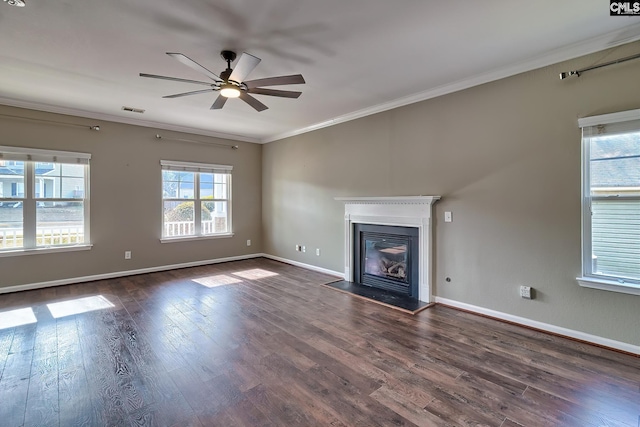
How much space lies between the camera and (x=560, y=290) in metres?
2.94

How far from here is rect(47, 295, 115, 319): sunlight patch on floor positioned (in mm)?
3557

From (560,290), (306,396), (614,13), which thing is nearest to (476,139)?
(614,13)

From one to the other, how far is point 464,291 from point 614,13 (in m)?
2.94

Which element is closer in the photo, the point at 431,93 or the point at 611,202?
the point at 611,202

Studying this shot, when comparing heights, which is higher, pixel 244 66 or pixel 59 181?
pixel 244 66

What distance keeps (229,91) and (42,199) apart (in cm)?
395

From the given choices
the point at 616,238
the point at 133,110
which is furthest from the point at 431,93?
the point at 133,110

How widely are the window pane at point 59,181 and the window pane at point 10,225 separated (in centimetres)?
33

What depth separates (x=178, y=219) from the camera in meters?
5.91

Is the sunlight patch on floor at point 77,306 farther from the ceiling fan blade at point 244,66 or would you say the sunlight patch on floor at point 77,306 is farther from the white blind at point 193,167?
the ceiling fan blade at point 244,66

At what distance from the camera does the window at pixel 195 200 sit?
5.77 m

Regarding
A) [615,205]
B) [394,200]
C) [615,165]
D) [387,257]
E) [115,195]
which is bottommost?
[387,257]

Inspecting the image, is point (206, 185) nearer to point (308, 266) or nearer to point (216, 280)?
point (216, 280)

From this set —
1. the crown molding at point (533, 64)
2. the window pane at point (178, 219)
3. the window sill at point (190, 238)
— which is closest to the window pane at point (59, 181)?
the window pane at point (178, 219)
